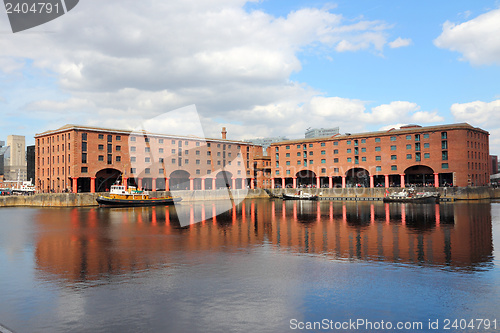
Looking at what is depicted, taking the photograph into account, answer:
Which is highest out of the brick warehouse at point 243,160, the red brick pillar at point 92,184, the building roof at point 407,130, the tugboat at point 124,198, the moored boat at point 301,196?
the building roof at point 407,130

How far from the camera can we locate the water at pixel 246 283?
12.4 m

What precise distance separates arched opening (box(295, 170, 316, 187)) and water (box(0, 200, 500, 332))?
291 ft

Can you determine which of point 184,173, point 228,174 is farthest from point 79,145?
point 228,174

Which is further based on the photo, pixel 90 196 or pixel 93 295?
pixel 90 196

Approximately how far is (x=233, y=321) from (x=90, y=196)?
7496cm

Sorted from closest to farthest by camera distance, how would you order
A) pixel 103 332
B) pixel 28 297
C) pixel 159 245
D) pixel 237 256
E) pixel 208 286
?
pixel 103 332 → pixel 28 297 → pixel 208 286 → pixel 237 256 → pixel 159 245

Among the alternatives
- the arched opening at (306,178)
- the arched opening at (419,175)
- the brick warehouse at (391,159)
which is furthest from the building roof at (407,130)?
the arched opening at (306,178)

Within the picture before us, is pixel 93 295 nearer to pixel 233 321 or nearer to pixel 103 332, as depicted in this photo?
pixel 103 332

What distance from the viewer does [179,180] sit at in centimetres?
10706

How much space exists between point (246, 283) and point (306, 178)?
107656 millimetres

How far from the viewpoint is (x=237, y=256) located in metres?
22.4

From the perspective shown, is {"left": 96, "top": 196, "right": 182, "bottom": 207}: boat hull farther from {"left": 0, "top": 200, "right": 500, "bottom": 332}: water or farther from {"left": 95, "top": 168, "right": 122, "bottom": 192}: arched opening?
{"left": 0, "top": 200, "right": 500, "bottom": 332}: water

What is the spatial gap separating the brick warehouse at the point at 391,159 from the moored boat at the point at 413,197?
33.9 feet

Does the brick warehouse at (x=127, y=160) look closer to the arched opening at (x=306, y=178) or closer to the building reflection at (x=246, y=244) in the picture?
the arched opening at (x=306, y=178)
